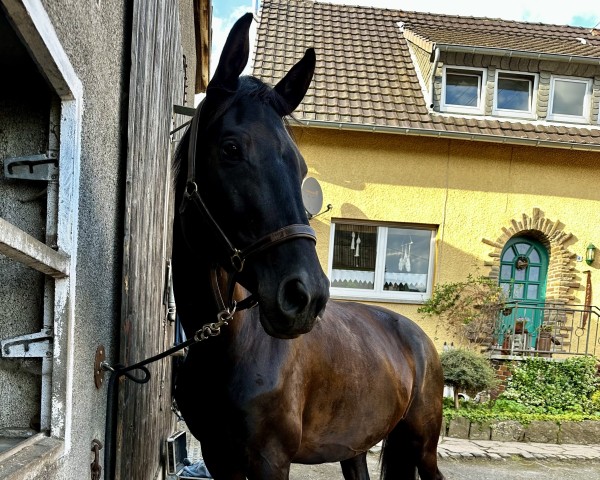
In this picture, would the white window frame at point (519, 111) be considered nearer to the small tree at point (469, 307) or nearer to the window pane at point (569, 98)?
the window pane at point (569, 98)

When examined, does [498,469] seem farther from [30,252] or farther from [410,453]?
[30,252]

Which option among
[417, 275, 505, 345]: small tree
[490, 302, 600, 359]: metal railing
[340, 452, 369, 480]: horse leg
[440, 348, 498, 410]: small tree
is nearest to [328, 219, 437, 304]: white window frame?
[417, 275, 505, 345]: small tree

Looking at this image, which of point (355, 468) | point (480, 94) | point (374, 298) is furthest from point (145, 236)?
point (480, 94)

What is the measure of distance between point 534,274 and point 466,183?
6.99 feet

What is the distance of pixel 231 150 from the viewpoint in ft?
5.23

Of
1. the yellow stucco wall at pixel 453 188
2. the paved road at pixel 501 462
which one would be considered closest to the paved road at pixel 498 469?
the paved road at pixel 501 462

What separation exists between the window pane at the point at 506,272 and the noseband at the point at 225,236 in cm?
836

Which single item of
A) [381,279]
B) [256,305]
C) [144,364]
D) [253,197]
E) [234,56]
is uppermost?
[234,56]

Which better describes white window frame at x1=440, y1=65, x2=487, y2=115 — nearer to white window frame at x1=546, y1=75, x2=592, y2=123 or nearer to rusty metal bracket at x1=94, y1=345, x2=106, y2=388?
white window frame at x1=546, y1=75, x2=592, y2=123

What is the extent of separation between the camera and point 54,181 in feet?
4.01

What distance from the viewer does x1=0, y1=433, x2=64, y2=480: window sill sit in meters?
0.96

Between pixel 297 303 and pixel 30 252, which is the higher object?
pixel 30 252

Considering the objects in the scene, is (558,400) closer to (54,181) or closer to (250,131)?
(250,131)

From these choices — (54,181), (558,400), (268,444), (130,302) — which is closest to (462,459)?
(558,400)
